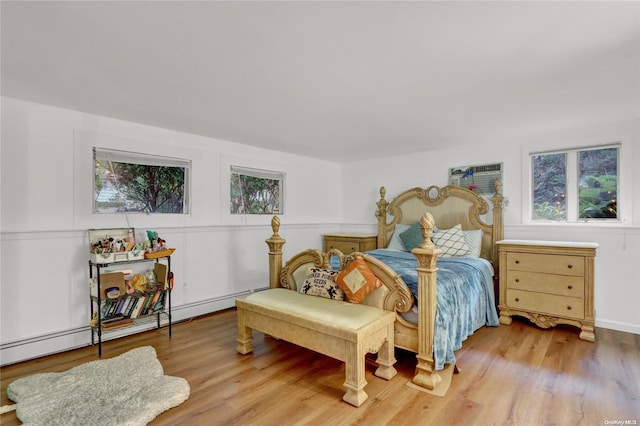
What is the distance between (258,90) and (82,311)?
2.62m

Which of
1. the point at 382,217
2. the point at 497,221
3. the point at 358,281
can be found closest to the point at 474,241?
the point at 497,221

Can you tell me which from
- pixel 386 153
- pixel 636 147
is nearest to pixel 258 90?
pixel 386 153

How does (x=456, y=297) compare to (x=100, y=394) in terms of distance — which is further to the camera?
(x=456, y=297)

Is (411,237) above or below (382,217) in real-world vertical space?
below

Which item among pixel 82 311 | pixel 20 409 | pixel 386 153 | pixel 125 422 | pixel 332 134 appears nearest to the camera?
pixel 125 422

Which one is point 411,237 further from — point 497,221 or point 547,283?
point 547,283

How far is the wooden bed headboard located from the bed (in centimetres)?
1

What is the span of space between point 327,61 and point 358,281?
1.59m

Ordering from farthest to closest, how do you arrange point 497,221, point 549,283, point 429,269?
point 497,221 → point 549,283 → point 429,269

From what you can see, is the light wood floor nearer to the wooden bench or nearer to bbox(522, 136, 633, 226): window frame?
the wooden bench

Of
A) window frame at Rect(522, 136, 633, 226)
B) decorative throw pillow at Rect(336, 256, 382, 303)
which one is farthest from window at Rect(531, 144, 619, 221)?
decorative throw pillow at Rect(336, 256, 382, 303)

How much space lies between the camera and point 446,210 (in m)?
4.29

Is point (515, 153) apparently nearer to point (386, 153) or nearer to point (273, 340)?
point (386, 153)

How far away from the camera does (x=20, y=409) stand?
74.7 inches
